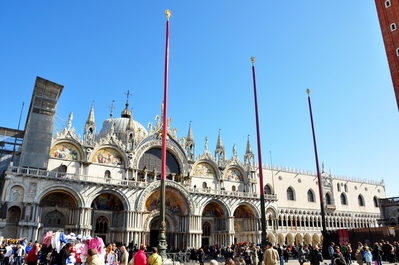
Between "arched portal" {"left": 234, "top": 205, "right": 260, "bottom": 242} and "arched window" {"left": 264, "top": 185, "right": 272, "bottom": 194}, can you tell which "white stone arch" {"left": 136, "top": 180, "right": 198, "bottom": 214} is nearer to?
"arched portal" {"left": 234, "top": 205, "right": 260, "bottom": 242}

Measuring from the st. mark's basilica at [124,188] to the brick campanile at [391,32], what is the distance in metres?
19.0

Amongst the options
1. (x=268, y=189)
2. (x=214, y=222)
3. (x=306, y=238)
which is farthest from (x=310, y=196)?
(x=214, y=222)

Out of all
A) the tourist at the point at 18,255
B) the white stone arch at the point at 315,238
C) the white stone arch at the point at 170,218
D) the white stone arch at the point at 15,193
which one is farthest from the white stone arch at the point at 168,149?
the white stone arch at the point at 315,238

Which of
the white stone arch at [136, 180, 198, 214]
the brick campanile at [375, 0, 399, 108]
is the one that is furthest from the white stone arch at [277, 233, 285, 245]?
the brick campanile at [375, 0, 399, 108]

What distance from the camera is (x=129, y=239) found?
29234 mm

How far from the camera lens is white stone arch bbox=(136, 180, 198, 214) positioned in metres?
30.6

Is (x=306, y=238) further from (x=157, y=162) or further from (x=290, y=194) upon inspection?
(x=157, y=162)

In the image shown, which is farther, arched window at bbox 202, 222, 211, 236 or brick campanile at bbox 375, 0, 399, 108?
arched window at bbox 202, 222, 211, 236

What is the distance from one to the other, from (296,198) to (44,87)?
122 ft

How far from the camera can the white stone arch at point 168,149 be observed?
113 feet

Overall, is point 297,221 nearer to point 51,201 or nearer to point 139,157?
point 139,157

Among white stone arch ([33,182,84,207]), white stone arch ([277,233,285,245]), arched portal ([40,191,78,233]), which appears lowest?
white stone arch ([277,233,285,245])

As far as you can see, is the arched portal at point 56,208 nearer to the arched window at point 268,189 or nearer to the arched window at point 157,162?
the arched window at point 157,162

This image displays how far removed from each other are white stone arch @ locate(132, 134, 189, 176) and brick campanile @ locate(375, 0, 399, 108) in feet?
77.6
